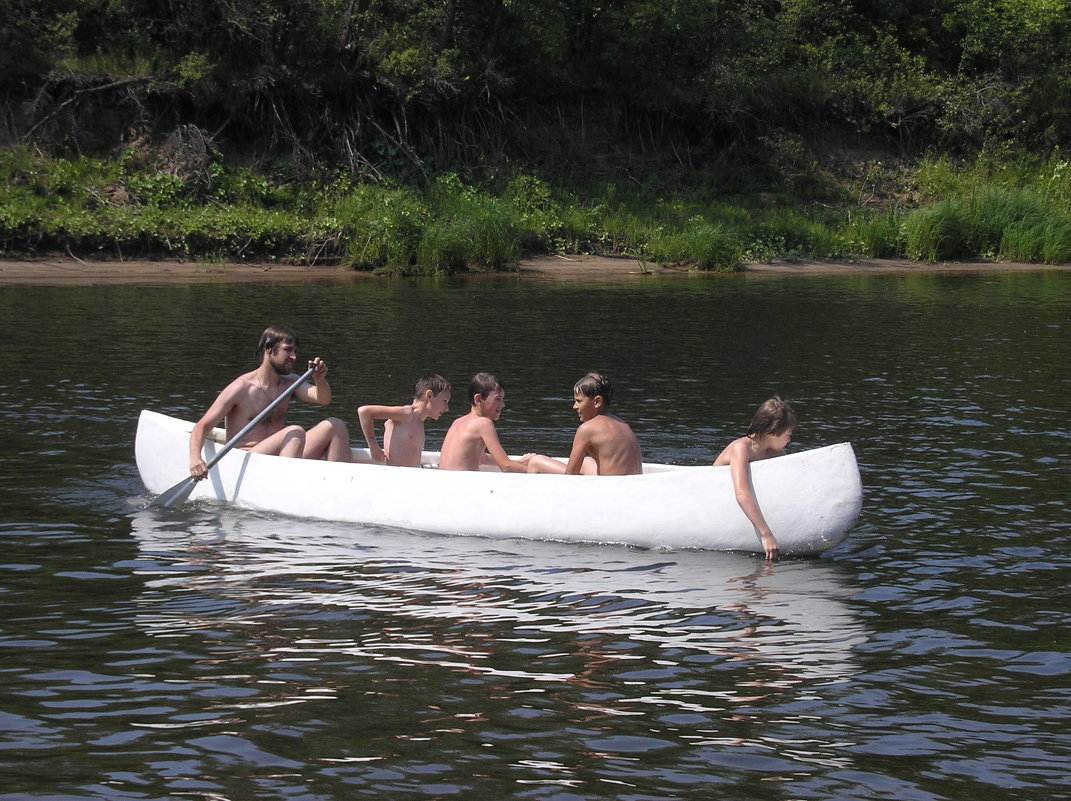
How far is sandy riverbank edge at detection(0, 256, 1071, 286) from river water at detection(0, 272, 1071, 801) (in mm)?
9210

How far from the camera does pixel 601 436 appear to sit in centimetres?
805

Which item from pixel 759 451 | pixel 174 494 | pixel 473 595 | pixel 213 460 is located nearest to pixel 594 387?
pixel 759 451

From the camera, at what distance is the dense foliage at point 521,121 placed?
81.1 feet

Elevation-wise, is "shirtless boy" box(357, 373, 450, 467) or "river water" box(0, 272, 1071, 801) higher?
"shirtless boy" box(357, 373, 450, 467)

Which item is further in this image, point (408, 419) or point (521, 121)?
point (521, 121)

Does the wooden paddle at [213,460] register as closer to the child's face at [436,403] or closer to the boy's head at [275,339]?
the boy's head at [275,339]

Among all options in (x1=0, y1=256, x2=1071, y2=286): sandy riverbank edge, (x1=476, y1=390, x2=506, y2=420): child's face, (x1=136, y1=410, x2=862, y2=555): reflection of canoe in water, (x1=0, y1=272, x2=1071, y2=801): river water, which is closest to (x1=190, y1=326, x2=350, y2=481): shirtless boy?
(x1=136, y1=410, x2=862, y2=555): reflection of canoe in water

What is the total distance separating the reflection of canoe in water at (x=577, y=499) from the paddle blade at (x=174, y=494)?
0.16 meters

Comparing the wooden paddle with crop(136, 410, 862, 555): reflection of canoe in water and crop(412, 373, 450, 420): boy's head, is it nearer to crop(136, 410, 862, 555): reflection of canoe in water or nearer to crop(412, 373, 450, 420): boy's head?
crop(136, 410, 862, 555): reflection of canoe in water

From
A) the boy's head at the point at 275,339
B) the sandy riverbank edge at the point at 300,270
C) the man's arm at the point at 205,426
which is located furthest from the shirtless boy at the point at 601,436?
the sandy riverbank edge at the point at 300,270

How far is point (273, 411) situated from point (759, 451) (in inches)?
133

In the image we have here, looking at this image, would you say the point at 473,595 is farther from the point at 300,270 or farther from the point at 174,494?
the point at 300,270

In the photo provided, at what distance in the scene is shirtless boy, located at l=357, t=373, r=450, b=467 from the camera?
8.58 metres

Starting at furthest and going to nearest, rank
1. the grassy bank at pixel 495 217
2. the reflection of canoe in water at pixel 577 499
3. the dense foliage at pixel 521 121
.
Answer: the dense foliage at pixel 521 121
the grassy bank at pixel 495 217
the reflection of canoe in water at pixel 577 499
